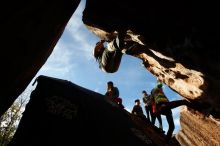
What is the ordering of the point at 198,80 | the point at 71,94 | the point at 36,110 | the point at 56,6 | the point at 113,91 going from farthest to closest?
the point at 113,91 < the point at 71,94 < the point at 36,110 < the point at 198,80 < the point at 56,6

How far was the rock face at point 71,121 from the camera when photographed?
570 cm

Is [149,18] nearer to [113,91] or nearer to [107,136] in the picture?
[107,136]

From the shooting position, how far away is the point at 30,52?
19.4 ft

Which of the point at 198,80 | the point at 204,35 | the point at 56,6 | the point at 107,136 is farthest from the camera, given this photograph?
the point at 107,136

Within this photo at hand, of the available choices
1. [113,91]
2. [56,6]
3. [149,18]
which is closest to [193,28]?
[149,18]

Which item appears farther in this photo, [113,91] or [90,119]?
[113,91]

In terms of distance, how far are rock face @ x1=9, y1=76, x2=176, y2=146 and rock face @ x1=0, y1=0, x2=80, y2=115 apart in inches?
29.5

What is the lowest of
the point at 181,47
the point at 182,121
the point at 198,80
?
the point at 182,121

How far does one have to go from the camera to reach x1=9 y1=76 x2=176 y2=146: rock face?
5703 millimetres

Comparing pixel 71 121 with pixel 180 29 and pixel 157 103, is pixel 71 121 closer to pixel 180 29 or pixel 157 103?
pixel 180 29

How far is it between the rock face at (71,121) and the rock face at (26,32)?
29.5 inches

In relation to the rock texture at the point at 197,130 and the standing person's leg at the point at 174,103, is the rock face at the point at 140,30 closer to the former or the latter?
the standing person's leg at the point at 174,103

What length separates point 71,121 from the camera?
6234mm

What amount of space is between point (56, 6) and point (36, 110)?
2.49 metres
